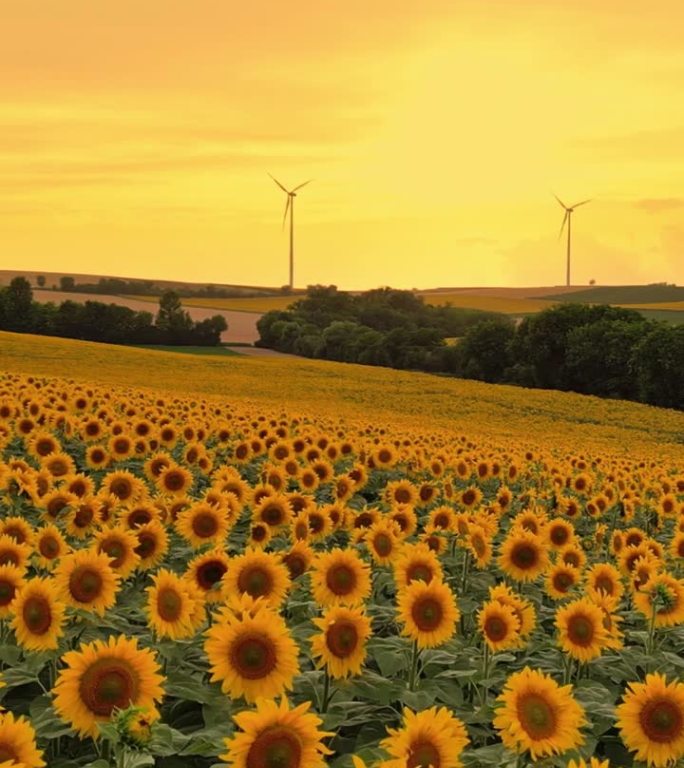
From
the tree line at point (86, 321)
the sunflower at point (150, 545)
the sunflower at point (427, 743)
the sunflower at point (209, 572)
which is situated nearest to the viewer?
the sunflower at point (427, 743)

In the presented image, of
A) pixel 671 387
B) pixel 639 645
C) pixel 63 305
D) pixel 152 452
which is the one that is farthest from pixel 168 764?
pixel 63 305

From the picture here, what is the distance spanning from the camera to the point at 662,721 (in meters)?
5.73

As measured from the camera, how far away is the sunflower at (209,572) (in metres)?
7.32

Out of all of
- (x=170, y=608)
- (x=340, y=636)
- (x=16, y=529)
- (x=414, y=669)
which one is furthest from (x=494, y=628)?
(x=16, y=529)

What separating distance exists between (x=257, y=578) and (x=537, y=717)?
2.34 meters

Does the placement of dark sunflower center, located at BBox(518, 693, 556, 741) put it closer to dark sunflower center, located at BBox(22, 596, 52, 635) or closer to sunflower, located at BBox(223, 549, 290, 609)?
sunflower, located at BBox(223, 549, 290, 609)

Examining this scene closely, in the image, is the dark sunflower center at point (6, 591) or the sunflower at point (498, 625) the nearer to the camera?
the dark sunflower center at point (6, 591)

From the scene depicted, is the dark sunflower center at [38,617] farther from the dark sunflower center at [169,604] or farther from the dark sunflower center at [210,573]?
the dark sunflower center at [210,573]

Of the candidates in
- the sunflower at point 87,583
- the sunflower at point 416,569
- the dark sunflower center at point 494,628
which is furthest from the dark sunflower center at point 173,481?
the dark sunflower center at point 494,628

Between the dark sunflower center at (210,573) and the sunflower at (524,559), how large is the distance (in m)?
3.01

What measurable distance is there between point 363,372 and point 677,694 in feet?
198

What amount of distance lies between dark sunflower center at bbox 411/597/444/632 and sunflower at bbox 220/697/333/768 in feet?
8.38

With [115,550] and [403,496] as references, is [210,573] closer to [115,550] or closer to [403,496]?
[115,550]

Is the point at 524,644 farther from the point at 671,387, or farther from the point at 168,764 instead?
the point at 671,387
